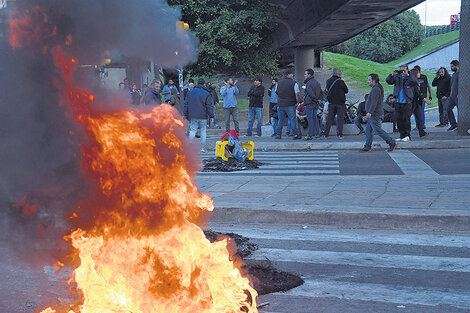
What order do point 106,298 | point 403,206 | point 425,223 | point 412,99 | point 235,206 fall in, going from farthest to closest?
point 412,99 < point 235,206 < point 403,206 < point 425,223 < point 106,298

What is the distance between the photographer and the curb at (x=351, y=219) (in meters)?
6.49

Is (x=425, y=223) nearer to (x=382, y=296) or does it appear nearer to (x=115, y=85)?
(x=382, y=296)

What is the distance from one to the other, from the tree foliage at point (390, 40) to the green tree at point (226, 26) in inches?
1340

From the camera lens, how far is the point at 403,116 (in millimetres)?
14438

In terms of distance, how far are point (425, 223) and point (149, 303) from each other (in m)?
4.03

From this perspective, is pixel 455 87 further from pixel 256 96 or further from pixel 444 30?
pixel 444 30

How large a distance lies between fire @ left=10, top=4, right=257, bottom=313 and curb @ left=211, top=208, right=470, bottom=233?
127 inches

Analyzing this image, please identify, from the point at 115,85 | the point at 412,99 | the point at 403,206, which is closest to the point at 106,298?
the point at 115,85

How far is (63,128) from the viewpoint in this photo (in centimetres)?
382

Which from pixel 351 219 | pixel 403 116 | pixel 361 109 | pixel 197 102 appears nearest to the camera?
pixel 351 219

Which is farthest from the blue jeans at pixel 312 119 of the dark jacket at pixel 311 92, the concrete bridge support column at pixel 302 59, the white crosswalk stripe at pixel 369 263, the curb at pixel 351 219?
the concrete bridge support column at pixel 302 59

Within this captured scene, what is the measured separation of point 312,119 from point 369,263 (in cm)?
1161

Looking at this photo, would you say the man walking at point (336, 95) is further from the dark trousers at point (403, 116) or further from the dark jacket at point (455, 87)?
the dark jacket at point (455, 87)

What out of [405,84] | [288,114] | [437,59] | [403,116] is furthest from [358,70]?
[405,84]
